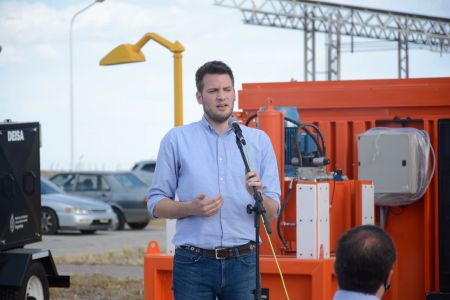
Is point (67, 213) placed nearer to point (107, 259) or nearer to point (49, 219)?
point (49, 219)

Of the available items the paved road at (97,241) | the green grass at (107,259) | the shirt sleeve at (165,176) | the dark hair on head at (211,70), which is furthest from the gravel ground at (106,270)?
the dark hair on head at (211,70)

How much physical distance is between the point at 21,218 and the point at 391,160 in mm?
3650

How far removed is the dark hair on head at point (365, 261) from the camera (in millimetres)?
3564

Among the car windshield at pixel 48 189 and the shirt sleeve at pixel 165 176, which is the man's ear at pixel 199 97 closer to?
the shirt sleeve at pixel 165 176

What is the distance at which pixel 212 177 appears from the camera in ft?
17.6

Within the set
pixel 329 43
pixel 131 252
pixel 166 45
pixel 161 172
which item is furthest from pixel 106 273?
pixel 329 43

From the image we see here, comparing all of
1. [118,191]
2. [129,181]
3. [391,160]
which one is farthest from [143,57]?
[129,181]

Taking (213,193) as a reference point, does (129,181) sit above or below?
below

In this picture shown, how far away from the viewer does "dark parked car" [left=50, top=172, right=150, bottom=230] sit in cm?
2723

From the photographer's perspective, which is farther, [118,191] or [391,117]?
[118,191]

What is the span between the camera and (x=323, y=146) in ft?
26.0

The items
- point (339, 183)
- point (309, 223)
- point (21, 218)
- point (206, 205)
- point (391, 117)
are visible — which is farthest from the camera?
point (21, 218)

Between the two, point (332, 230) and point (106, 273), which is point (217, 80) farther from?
point (106, 273)

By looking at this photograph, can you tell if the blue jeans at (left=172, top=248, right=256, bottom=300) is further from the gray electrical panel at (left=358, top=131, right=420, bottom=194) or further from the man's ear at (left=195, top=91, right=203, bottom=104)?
the gray electrical panel at (left=358, top=131, right=420, bottom=194)
